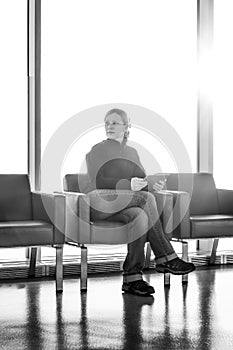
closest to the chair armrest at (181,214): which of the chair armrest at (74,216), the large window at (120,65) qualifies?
the chair armrest at (74,216)

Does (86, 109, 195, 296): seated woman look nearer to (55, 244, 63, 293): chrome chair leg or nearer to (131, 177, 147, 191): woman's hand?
(131, 177, 147, 191): woman's hand

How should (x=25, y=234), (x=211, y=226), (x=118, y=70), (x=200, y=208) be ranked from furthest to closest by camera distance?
Result: 1. (x=118, y=70)
2. (x=200, y=208)
3. (x=211, y=226)
4. (x=25, y=234)

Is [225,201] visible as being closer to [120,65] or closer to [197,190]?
[197,190]

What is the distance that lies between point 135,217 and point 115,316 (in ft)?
2.93

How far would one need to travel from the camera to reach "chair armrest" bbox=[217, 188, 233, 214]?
5.43 m

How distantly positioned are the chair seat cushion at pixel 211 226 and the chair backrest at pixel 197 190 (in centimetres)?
39

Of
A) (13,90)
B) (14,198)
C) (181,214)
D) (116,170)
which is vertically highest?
(13,90)

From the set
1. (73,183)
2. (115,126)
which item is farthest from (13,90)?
(115,126)

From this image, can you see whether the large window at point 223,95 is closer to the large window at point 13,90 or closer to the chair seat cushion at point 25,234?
the large window at point 13,90

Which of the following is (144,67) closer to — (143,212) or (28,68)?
(28,68)

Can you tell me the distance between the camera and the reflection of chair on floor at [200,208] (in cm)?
485

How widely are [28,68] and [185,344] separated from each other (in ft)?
9.75

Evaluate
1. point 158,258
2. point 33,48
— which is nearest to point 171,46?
point 33,48

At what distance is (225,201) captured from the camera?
5.48 metres
